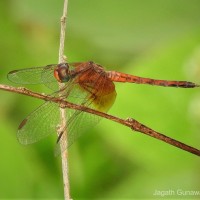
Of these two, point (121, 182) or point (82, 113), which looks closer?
point (82, 113)

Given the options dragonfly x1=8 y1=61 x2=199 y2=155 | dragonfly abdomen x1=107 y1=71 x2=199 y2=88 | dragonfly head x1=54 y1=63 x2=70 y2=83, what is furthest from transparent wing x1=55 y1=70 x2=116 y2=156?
dragonfly abdomen x1=107 y1=71 x2=199 y2=88

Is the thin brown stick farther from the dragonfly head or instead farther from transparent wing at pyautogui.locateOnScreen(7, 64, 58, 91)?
transparent wing at pyautogui.locateOnScreen(7, 64, 58, 91)

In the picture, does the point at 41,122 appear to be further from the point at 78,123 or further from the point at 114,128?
the point at 114,128

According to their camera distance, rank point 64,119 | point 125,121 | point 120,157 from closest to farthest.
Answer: point 125,121 < point 64,119 < point 120,157

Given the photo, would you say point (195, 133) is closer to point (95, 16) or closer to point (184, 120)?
point (184, 120)

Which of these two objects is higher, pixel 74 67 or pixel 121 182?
pixel 74 67

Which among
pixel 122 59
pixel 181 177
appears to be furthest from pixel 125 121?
Answer: pixel 122 59

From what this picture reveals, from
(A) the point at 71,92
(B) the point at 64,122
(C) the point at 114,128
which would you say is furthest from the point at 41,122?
(C) the point at 114,128
